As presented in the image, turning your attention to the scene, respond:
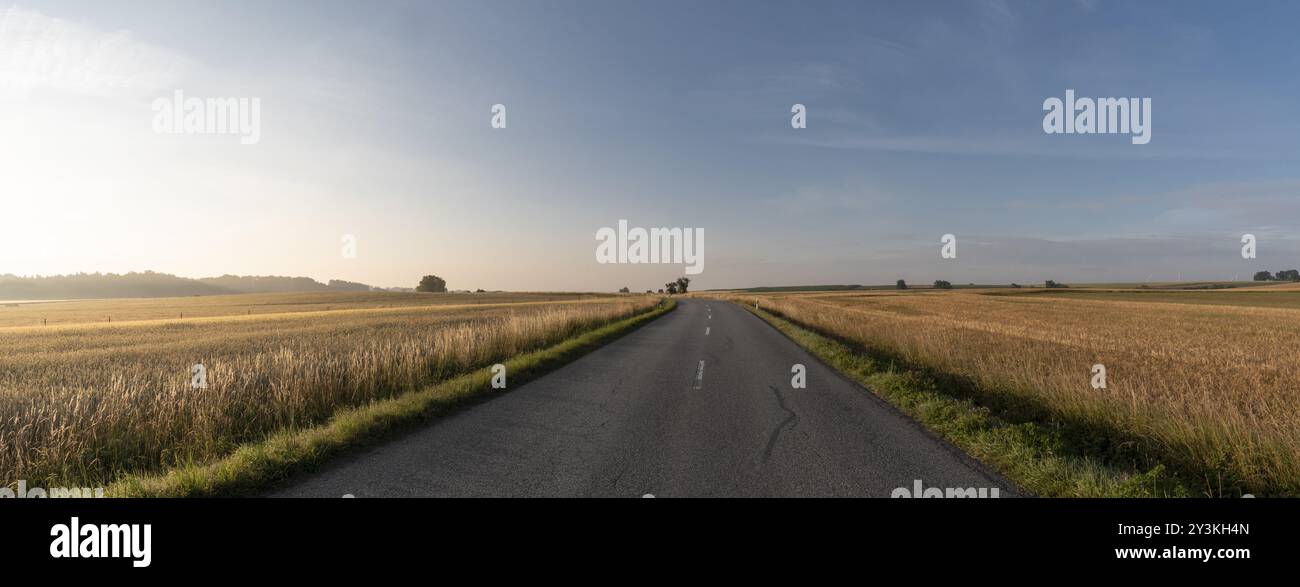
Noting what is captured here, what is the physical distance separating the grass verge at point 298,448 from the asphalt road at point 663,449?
12.6 inches

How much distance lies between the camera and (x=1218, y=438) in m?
4.98

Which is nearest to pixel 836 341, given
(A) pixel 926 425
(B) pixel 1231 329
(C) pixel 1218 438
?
(A) pixel 926 425

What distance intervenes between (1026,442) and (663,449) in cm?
414

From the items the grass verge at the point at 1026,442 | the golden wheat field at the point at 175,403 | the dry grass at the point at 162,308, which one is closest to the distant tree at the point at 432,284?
the dry grass at the point at 162,308

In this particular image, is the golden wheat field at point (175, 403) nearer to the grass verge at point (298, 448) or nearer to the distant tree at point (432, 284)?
the grass verge at point (298, 448)

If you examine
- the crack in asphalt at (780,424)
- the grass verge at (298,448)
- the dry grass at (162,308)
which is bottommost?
the dry grass at (162,308)

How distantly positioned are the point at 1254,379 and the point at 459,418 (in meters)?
14.0

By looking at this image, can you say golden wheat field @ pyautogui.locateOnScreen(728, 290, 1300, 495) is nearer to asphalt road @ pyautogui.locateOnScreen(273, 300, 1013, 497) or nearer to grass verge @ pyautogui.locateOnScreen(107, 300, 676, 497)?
asphalt road @ pyautogui.locateOnScreen(273, 300, 1013, 497)

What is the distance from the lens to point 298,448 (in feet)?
17.2

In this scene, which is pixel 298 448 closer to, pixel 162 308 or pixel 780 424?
pixel 780 424

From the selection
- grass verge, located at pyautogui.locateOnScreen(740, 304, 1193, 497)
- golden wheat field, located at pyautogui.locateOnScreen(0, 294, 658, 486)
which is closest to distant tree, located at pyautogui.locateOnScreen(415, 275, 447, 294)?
golden wheat field, located at pyautogui.locateOnScreen(0, 294, 658, 486)

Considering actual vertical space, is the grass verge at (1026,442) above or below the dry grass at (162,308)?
above

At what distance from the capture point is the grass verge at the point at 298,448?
4.30m
